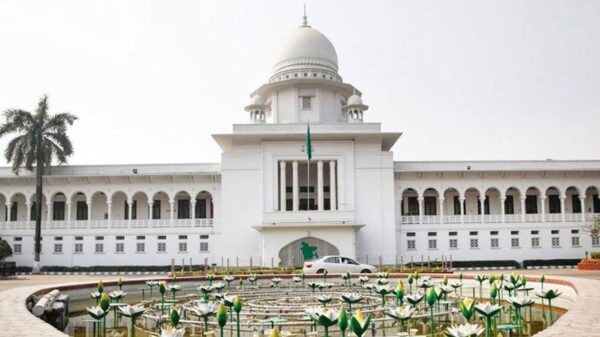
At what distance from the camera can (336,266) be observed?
29.6 metres

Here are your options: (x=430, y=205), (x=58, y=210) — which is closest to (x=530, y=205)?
(x=430, y=205)

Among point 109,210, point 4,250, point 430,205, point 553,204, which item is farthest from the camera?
point 430,205

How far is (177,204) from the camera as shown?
1751 inches

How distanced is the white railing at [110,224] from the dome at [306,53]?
12.8 metres

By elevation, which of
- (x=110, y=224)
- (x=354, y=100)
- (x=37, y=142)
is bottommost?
(x=110, y=224)

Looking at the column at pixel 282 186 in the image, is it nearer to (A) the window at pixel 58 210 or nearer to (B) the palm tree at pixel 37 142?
(B) the palm tree at pixel 37 142

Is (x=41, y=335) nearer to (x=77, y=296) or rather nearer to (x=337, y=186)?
(x=77, y=296)

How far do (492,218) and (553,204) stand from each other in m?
5.81

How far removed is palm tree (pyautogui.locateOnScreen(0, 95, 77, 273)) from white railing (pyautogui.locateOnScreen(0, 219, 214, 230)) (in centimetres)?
178

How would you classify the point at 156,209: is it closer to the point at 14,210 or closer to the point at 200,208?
the point at 200,208

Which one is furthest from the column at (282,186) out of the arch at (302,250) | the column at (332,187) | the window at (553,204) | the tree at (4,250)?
the window at (553,204)

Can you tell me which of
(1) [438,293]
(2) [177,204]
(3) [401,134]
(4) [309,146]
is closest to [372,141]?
(3) [401,134]

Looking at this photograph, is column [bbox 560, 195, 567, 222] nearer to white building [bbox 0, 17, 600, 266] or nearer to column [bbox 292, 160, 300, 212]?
white building [bbox 0, 17, 600, 266]

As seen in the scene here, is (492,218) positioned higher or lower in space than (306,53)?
lower
